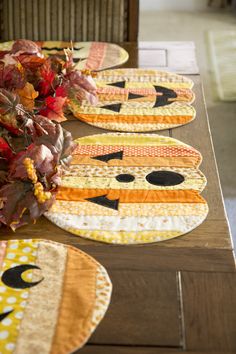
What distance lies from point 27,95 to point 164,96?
0.40 metres

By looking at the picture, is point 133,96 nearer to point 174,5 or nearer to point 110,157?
point 110,157

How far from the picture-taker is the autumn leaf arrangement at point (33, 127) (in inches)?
47.4

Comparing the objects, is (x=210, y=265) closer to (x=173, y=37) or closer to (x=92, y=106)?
(x=92, y=106)

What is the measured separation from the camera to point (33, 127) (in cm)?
138

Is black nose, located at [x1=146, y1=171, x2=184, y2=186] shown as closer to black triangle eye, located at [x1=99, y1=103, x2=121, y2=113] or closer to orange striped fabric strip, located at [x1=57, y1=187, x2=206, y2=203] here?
orange striped fabric strip, located at [x1=57, y1=187, x2=206, y2=203]

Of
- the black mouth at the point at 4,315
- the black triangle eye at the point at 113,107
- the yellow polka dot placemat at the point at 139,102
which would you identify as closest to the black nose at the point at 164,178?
the yellow polka dot placemat at the point at 139,102

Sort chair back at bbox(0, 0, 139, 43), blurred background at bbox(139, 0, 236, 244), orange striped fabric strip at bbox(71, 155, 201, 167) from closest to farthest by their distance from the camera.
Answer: orange striped fabric strip at bbox(71, 155, 201, 167), chair back at bbox(0, 0, 139, 43), blurred background at bbox(139, 0, 236, 244)

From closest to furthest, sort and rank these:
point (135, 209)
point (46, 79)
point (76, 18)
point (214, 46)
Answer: point (135, 209), point (46, 79), point (76, 18), point (214, 46)

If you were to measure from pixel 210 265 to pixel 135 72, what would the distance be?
0.95 m

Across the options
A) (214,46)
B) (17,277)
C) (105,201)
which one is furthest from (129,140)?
(214,46)

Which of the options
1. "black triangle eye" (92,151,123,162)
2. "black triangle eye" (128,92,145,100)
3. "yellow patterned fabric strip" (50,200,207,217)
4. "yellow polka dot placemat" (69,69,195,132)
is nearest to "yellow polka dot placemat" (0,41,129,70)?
"yellow polka dot placemat" (69,69,195,132)

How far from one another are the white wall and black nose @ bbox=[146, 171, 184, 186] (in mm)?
3553

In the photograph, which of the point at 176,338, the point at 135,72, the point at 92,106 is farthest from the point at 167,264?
the point at 135,72

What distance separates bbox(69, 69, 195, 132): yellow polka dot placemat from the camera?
1638mm
